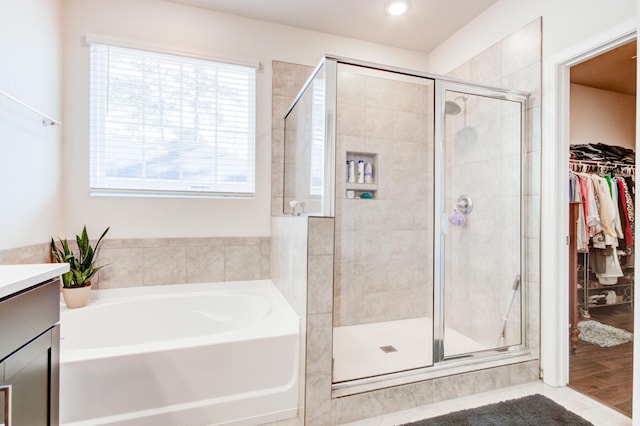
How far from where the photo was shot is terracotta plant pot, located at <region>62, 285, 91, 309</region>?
6.74 ft

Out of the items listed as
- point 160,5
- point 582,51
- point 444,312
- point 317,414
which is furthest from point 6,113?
point 582,51

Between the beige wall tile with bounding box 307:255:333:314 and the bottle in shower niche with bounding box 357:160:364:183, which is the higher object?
the bottle in shower niche with bounding box 357:160:364:183

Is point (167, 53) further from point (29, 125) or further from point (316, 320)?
point (316, 320)

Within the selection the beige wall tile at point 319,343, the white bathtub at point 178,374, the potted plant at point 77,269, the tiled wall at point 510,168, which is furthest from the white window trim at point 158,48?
the beige wall tile at point 319,343

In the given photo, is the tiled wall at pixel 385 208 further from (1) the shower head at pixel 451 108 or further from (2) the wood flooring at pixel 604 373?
(2) the wood flooring at pixel 604 373

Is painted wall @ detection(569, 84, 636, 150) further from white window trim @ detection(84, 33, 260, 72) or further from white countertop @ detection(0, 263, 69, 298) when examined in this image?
white countertop @ detection(0, 263, 69, 298)

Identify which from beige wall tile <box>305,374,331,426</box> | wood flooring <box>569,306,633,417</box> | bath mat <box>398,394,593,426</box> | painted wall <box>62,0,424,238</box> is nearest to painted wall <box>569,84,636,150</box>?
wood flooring <box>569,306,633,417</box>

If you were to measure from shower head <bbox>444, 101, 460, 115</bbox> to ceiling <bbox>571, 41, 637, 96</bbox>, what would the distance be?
1.44m

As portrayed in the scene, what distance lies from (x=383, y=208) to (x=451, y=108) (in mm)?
1071

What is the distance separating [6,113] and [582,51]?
3.20 m

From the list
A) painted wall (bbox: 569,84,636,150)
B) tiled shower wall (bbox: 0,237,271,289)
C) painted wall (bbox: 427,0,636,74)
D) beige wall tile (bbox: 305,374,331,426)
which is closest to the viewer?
beige wall tile (bbox: 305,374,331,426)

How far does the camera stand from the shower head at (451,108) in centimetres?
212

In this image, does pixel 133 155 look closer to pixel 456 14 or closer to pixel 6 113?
pixel 6 113

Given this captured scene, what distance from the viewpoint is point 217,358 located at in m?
1.61
